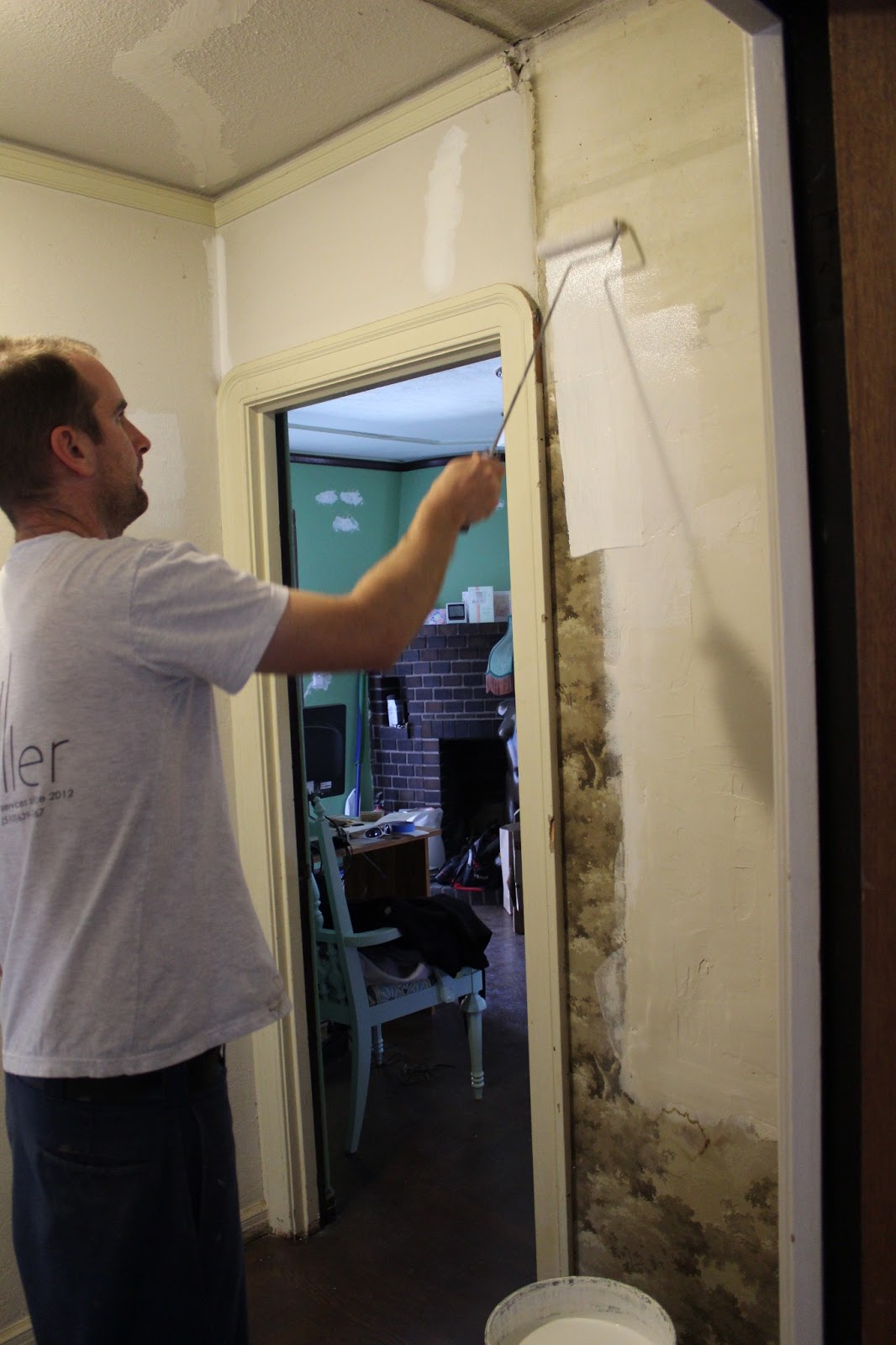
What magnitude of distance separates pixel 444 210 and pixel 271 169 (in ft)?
2.01

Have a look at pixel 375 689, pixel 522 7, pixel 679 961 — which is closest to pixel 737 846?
pixel 679 961

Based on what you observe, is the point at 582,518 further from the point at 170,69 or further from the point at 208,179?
the point at 208,179

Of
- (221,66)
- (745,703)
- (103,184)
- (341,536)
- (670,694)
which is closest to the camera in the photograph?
(745,703)

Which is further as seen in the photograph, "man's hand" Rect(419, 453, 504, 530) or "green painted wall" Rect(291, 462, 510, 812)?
"green painted wall" Rect(291, 462, 510, 812)

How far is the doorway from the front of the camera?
16.4 ft

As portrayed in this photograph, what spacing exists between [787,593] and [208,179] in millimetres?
2396

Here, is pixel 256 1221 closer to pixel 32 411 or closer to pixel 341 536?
pixel 32 411

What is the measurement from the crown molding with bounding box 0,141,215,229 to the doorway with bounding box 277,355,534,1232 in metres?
2.27

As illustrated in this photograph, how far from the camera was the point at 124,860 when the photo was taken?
4.18ft

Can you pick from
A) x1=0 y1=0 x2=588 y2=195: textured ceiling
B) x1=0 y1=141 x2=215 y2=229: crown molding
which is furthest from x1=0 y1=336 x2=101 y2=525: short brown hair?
x1=0 y1=141 x2=215 y2=229: crown molding

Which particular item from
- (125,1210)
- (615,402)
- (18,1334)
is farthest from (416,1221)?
(615,402)

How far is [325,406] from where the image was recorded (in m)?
5.76

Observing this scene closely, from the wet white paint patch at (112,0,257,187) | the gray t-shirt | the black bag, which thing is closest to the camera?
the gray t-shirt

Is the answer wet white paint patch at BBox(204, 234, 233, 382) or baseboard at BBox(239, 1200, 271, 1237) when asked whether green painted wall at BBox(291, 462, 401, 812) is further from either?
baseboard at BBox(239, 1200, 271, 1237)
